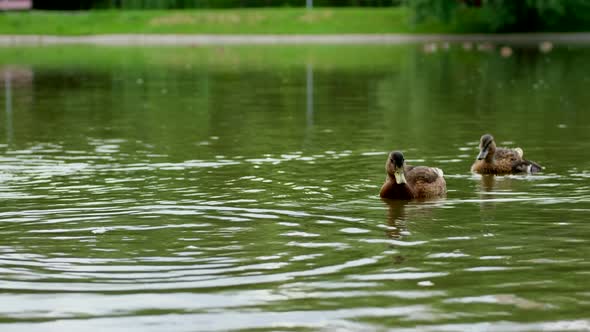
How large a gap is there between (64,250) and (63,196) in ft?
11.5

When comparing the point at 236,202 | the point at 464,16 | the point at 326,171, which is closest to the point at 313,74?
the point at 326,171

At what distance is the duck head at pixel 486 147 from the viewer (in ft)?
51.2

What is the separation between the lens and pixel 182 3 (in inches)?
3435

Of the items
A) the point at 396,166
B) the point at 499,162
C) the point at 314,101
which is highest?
the point at 396,166

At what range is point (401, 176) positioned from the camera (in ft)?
43.5

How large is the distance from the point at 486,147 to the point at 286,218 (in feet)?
14.2

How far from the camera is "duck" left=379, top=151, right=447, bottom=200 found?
1333cm

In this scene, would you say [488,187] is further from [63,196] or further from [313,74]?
[313,74]

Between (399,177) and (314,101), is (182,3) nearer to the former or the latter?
(314,101)

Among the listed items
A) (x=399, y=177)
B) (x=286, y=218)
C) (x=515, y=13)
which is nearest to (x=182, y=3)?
(x=515, y=13)

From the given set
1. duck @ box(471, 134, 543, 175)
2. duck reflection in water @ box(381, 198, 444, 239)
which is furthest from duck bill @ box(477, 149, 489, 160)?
Answer: duck reflection in water @ box(381, 198, 444, 239)

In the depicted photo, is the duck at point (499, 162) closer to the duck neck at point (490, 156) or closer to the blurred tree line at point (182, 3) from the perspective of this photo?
the duck neck at point (490, 156)

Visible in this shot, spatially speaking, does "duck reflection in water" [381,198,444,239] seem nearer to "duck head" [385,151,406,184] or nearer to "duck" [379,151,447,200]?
"duck" [379,151,447,200]

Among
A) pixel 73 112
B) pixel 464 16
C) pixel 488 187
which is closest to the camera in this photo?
pixel 488 187
